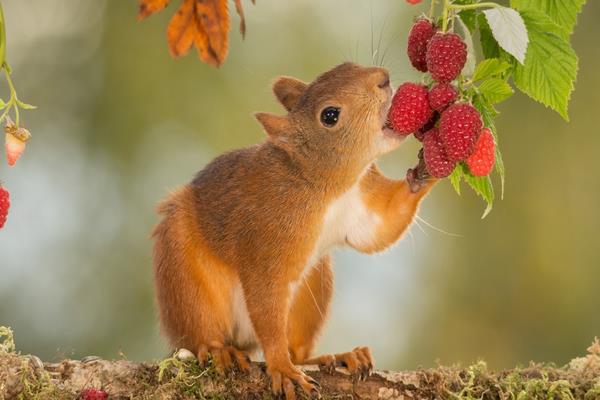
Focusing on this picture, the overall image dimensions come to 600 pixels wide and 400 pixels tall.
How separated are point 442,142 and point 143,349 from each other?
4.88 m

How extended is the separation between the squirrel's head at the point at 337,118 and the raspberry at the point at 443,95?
0.57 meters

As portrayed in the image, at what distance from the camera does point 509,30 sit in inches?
94.3

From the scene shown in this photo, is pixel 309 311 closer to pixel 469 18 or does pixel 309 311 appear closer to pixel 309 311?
pixel 309 311

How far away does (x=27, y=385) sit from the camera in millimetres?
3076

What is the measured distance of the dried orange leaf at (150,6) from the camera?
7.55ft

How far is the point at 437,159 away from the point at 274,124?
916 mm

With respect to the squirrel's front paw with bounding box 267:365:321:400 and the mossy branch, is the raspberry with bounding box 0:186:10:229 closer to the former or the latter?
the mossy branch

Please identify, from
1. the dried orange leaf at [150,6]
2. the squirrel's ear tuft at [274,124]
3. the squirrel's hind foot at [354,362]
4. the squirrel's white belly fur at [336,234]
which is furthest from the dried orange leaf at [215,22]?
the squirrel's hind foot at [354,362]

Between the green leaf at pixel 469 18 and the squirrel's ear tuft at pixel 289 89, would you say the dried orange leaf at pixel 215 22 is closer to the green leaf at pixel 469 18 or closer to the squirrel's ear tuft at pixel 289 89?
the green leaf at pixel 469 18

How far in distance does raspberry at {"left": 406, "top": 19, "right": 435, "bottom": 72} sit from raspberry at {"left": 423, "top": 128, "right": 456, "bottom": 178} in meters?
0.22

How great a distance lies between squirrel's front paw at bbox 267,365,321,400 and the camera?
3195 millimetres

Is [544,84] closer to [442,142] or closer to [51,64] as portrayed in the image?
→ [442,142]

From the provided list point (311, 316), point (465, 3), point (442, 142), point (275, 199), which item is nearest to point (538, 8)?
point (465, 3)

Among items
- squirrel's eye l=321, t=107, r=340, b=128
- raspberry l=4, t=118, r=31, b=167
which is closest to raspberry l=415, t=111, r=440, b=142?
squirrel's eye l=321, t=107, r=340, b=128
